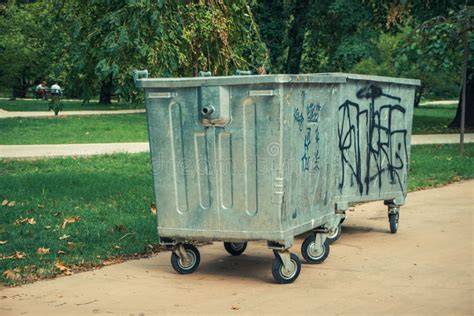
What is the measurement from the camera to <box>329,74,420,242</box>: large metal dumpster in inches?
333

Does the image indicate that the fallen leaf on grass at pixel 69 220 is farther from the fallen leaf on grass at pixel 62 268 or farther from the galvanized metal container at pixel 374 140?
the galvanized metal container at pixel 374 140

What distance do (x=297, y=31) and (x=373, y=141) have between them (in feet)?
68.3

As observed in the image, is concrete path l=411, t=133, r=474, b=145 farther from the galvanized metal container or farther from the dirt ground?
the dirt ground

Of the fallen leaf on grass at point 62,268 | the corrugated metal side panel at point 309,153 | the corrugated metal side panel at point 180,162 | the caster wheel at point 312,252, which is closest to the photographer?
the corrugated metal side panel at point 309,153

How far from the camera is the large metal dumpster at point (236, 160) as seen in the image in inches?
266

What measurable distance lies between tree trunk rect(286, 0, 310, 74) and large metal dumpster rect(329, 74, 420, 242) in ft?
64.8

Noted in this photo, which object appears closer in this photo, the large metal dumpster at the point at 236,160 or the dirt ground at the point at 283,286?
the dirt ground at the point at 283,286

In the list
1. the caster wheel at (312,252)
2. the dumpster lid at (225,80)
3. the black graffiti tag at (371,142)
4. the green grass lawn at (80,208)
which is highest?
the dumpster lid at (225,80)

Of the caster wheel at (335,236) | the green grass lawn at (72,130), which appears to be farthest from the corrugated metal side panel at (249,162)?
the green grass lawn at (72,130)

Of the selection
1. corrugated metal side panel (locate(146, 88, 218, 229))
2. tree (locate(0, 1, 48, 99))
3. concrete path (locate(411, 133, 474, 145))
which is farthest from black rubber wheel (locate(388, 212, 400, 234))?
tree (locate(0, 1, 48, 99))

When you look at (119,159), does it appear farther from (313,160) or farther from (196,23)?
(313,160)

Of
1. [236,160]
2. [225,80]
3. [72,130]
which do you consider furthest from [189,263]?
[72,130]

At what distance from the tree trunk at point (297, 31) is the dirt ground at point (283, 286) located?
20900mm

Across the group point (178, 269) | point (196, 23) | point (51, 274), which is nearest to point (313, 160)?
point (178, 269)
